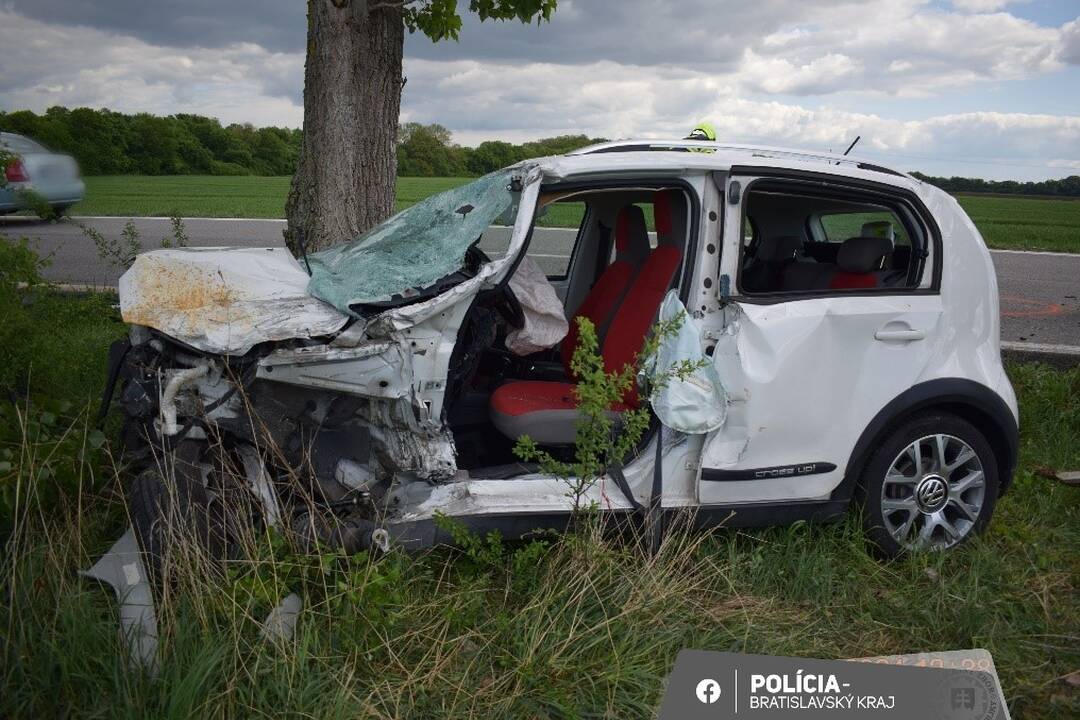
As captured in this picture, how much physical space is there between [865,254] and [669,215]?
3.17ft

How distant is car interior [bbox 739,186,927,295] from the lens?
4.18 metres

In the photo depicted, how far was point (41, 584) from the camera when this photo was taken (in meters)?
3.22

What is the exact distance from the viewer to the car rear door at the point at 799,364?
147 inches

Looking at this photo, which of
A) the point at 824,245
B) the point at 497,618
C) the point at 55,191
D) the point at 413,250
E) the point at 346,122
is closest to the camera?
the point at 497,618

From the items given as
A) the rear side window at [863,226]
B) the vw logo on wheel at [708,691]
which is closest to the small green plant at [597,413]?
the vw logo on wheel at [708,691]

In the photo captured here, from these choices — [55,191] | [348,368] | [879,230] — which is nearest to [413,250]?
[348,368]

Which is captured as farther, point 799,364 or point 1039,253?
point 1039,253

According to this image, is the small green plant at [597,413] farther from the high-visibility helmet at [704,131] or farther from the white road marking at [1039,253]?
the white road marking at [1039,253]

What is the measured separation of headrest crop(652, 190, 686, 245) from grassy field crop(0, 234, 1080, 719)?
1335 millimetres

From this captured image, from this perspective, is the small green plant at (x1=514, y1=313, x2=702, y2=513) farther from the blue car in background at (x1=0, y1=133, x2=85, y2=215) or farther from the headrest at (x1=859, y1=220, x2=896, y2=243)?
the blue car in background at (x1=0, y1=133, x2=85, y2=215)

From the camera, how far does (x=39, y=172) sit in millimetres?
5836

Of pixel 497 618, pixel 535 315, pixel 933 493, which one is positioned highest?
pixel 535 315

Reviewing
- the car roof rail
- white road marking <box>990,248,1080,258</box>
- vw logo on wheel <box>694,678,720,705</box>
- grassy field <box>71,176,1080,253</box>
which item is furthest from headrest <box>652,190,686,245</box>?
white road marking <box>990,248,1080,258</box>

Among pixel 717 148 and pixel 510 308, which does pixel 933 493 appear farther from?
A: pixel 510 308
